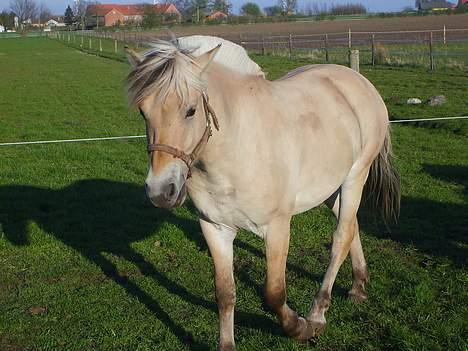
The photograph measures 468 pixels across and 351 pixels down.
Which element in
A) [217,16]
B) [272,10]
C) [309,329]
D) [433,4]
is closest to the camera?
[309,329]

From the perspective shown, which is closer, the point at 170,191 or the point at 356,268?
the point at 170,191

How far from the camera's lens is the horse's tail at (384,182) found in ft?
16.7

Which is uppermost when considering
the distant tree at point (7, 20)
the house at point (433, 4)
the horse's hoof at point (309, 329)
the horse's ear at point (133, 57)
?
the distant tree at point (7, 20)

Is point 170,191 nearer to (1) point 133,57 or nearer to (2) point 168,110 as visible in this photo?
(2) point 168,110

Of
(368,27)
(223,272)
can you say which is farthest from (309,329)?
(368,27)

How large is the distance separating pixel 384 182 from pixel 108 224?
307 centimetres

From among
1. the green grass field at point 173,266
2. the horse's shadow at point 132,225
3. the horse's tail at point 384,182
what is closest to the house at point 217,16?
the green grass field at point 173,266

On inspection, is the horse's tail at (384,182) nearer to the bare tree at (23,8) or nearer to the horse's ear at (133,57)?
the horse's ear at (133,57)

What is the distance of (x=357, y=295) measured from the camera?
4.49m

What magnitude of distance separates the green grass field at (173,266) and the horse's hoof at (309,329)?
0.06m

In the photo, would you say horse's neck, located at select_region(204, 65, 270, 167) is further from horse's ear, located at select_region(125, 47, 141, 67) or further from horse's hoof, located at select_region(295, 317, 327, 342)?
horse's hoof, located at select_region(295, 317, 327, 342)

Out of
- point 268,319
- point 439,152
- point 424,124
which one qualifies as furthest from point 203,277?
point 424,124

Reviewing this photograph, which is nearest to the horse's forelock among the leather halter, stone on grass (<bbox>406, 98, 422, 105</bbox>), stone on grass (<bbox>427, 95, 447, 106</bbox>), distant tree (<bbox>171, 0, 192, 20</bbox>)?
the leather halter

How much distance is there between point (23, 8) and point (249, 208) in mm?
146396
